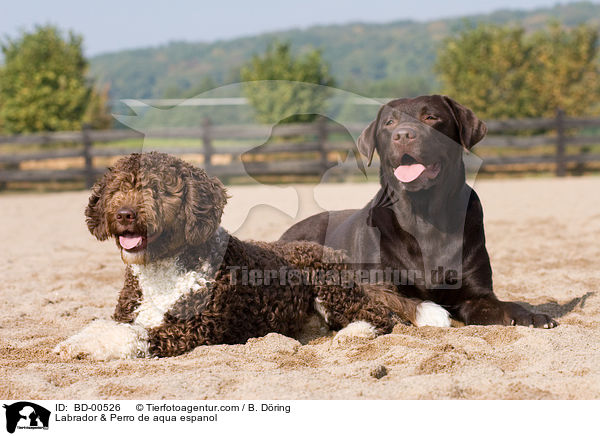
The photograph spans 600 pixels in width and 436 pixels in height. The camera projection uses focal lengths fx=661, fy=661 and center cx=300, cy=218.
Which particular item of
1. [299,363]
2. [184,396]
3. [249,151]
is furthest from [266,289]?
[249,151]

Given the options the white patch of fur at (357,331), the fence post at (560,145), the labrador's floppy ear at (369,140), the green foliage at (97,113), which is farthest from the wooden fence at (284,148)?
the white patch of fur at (357,331)

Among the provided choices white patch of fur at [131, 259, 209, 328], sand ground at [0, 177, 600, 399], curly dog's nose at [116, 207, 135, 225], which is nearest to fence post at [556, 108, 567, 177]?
sand ground at [0, 177, 600, 399]

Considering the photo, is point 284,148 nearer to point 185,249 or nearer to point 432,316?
point 432,316

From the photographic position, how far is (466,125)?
4.36 metres

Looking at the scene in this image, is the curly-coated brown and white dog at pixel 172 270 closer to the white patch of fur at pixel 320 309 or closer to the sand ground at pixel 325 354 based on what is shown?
the sand ground at pixel 325 354

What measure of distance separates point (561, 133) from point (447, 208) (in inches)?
562

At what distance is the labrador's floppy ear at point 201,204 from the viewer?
343 cm

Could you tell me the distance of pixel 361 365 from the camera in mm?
3188

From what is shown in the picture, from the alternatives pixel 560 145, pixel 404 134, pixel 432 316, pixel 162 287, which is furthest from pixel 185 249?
pixel 560 145

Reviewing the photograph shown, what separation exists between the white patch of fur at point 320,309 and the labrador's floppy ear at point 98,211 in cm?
136

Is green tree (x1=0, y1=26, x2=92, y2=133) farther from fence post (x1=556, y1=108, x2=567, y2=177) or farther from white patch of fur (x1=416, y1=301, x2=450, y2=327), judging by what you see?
white patch of fur (x1=416, y1=301, x2=450, y2=327)

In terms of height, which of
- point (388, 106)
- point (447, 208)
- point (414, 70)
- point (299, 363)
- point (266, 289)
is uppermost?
point (414, 70)
